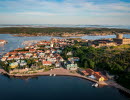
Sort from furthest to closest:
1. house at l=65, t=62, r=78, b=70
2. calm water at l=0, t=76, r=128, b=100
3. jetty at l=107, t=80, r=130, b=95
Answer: house at l=65, t=62, r=78, b=70
jetty at l=107, t=80, r=130, b=95
calm water at l=0, t=76, r=128, b=100

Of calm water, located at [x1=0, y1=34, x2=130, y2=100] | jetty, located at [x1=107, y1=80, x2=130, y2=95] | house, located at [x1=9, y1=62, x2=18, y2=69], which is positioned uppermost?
house, located at [x1=9, y1=62, x2=18, y2=69]

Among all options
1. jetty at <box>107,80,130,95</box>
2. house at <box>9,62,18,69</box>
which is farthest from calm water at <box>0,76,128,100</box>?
house at <box>9,62,18,69</box>

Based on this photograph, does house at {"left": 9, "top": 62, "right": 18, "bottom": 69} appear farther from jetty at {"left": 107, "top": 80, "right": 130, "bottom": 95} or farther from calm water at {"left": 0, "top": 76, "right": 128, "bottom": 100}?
jetty at {"left": 107, "top": 80, "right": 130, "bottom": 95}

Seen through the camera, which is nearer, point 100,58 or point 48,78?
point 48,78

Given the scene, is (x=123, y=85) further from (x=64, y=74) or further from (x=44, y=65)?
(x=44, y=65)

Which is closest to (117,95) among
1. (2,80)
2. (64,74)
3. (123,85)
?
(123,85)

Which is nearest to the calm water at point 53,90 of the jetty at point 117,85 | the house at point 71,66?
the jetty at point 117,85

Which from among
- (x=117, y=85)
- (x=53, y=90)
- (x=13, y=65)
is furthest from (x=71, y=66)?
(x=13, y=65)

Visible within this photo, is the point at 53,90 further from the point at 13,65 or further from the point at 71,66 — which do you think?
the point at 13,65

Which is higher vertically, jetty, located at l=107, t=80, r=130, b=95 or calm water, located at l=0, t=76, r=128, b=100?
jetty, located at l=107, t=80, r=130, b=95

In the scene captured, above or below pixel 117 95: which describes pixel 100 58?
above
